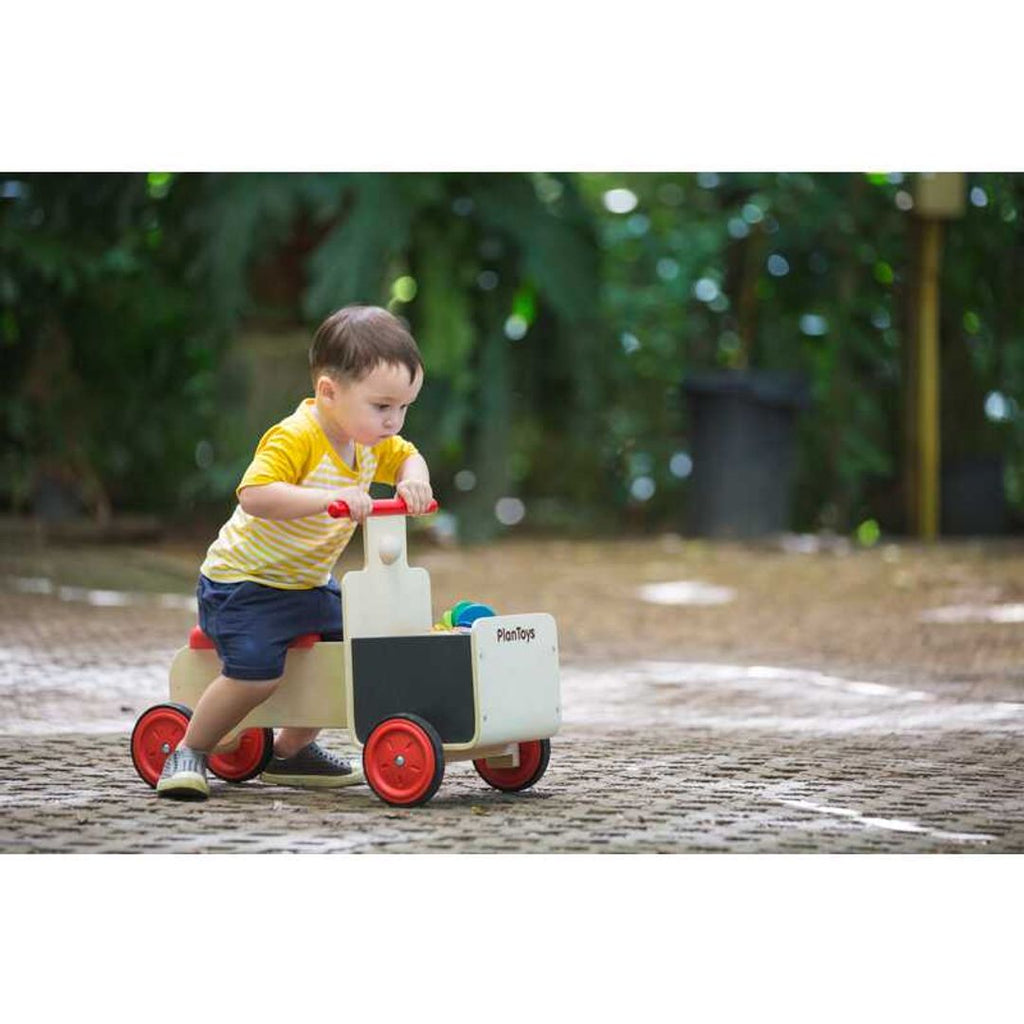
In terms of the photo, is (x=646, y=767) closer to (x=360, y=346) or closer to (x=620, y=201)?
(x=360, y=346)

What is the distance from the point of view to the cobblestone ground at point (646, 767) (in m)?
3.08

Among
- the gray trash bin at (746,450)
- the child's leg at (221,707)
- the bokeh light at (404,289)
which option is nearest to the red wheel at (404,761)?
the child's leg at (221,707)

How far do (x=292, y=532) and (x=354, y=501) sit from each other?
23cm

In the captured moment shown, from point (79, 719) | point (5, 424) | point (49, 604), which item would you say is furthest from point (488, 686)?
point (5, 424)

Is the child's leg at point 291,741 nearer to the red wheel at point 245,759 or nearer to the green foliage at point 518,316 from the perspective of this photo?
the red wheel at point 245,759

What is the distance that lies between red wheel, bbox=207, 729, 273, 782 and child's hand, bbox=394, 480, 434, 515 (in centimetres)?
61

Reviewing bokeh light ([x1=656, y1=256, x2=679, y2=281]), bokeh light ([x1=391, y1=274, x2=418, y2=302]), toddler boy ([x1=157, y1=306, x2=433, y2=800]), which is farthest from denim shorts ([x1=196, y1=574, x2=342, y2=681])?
bokeh light ([x1=656, y1=256, x2=679, y2=281])

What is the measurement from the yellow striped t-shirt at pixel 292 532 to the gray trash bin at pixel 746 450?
744cm

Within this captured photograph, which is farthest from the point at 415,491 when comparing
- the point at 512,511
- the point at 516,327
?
the point at 512,511

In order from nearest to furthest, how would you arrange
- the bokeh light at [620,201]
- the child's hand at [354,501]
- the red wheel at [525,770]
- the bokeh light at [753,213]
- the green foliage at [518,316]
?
the child's hand at [354,501] < the red wheel at [525,770] < the green foliage at [518,316] < the bokeh light at [753,213] < the bokeh light at [620,201]

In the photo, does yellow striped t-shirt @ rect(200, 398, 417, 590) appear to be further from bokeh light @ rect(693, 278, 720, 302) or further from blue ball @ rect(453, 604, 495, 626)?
bokeh light @ rect(693, 278, 720, 302)

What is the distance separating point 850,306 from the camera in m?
11.1

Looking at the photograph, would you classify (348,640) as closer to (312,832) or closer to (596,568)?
(312,832)

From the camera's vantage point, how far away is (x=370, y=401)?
3445mm
